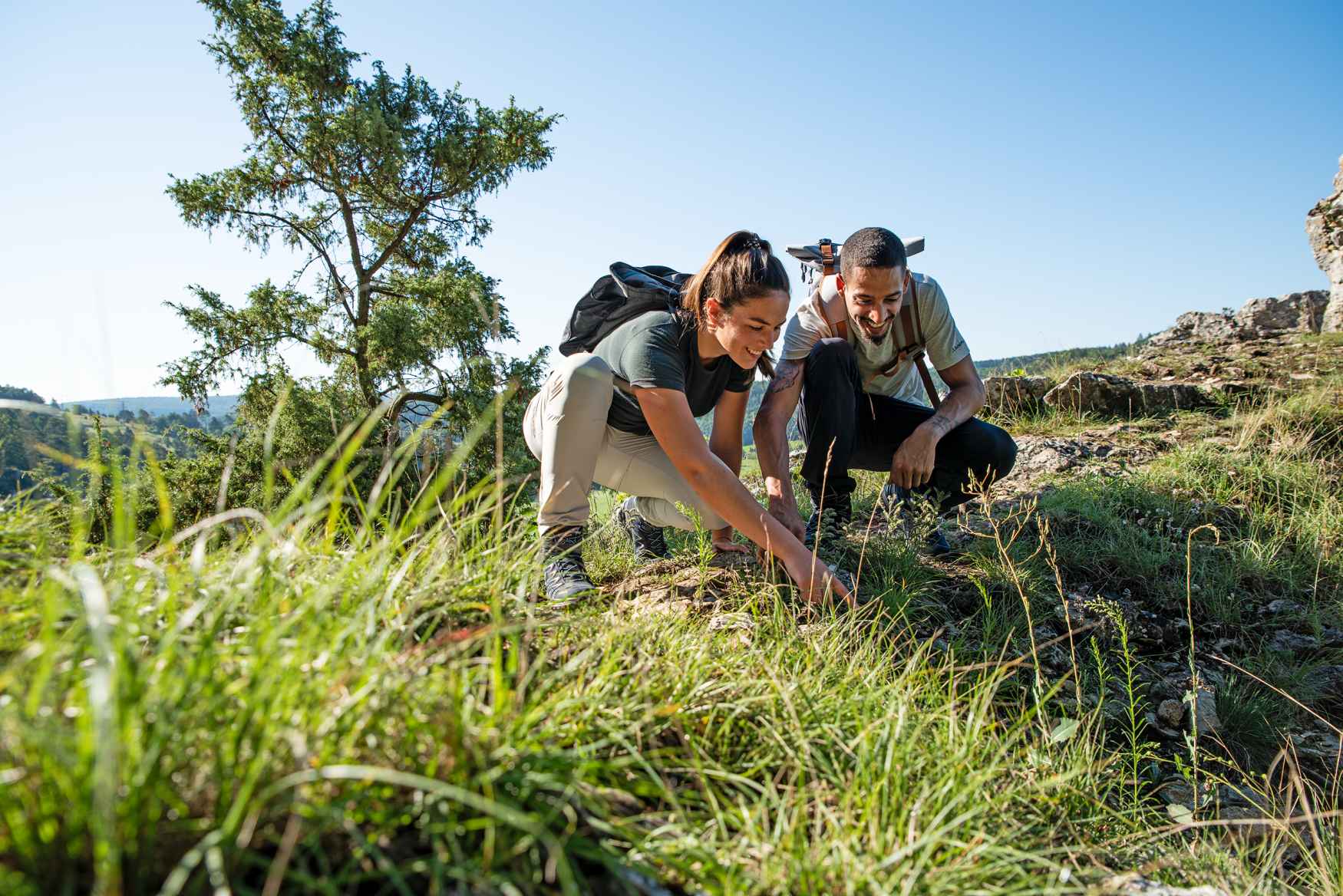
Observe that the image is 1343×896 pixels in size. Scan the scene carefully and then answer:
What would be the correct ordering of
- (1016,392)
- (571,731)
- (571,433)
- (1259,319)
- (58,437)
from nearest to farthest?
1. (571,731)
2. (58,437)
3. (571,433)
4. (1016,392)
5. (1259,319)

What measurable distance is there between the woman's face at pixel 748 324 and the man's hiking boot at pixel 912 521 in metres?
0.95

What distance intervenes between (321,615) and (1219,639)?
3.61m

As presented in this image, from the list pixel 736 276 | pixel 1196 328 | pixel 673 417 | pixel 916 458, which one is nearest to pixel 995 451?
pixel 916 458

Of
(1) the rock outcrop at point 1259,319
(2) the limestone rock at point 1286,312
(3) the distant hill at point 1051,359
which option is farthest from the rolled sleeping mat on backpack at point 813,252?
(2) the limestone rock at point 1286,312

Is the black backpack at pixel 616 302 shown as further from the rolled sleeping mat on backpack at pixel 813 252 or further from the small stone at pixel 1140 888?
the small stone at pixel 1140 888

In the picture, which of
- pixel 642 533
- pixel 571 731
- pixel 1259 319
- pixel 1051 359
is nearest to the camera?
pixel 571 731

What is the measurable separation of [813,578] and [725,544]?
1.09 meters

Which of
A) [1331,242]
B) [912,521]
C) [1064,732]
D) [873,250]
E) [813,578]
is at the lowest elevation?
[1064,732]

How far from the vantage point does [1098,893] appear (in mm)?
1313

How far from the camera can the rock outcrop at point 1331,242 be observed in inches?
343

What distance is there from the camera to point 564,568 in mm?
2650

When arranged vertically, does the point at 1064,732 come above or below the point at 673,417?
below

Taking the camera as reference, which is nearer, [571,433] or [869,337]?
[571,433]

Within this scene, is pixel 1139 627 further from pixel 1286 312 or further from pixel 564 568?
pixel 1286 312
